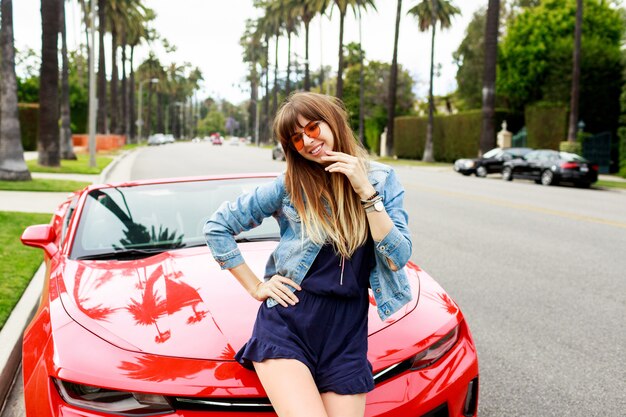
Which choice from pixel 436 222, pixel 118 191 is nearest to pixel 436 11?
pixel 436 222

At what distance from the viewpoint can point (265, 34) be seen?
291 ft

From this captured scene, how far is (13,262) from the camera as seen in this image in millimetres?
7180

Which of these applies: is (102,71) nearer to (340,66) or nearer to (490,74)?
(340,66)

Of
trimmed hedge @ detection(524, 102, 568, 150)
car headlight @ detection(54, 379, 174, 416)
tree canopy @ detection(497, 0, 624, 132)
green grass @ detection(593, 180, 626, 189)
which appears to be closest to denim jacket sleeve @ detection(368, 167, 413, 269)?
car headlight @ detection(54, 379, 174, 416)

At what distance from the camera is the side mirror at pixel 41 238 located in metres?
4.21

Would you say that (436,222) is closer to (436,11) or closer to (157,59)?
(436,11)

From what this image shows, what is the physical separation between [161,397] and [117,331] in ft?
1.48

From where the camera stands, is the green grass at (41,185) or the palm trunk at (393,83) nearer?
the green grass at (41,185)

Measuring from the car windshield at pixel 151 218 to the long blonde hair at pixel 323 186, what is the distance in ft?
5.09

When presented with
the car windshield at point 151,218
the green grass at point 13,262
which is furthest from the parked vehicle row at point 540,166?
the car windshield at point 151,218

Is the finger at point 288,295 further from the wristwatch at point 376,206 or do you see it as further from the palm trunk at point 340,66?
the palm trunk at point 340,66

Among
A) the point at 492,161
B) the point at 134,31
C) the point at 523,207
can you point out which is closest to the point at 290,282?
the point at 523,207

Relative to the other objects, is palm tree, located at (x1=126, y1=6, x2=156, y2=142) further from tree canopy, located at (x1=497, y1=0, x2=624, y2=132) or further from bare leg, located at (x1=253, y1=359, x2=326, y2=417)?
bare leg, located at (x1=253, y1=359, x2=326, y2=417)

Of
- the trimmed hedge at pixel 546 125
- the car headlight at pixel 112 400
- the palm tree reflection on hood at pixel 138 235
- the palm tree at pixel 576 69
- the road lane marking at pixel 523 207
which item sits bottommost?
the road lane marking at pixel 523 207
